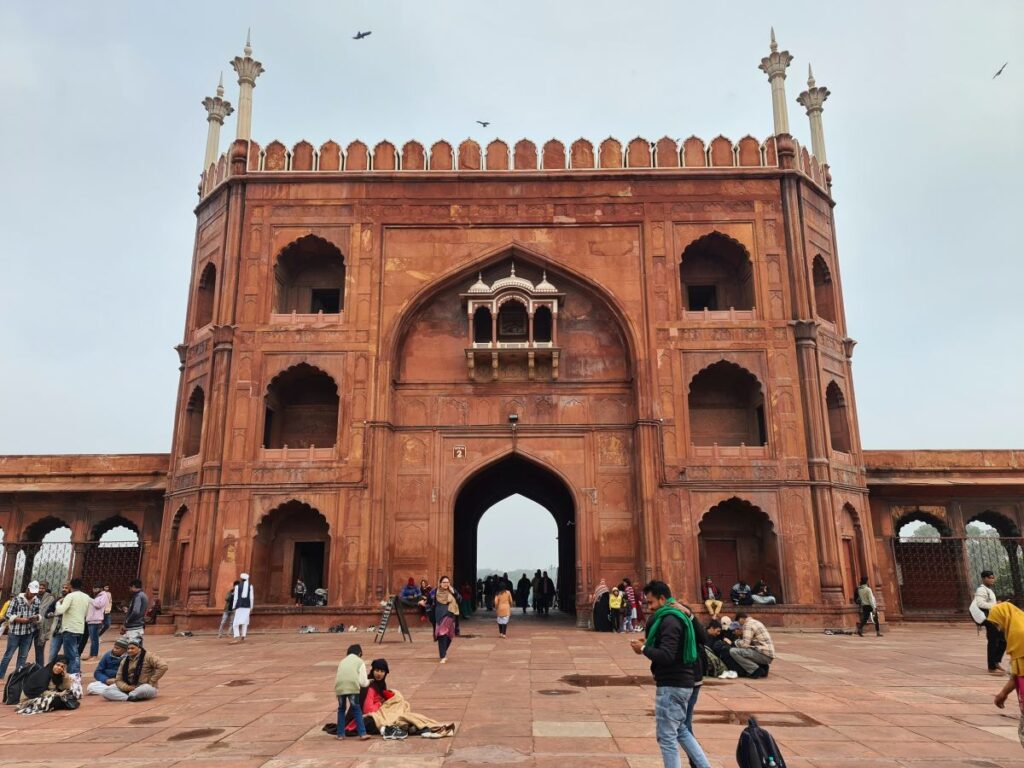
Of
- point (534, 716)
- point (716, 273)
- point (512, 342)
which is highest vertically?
point (716, 273)

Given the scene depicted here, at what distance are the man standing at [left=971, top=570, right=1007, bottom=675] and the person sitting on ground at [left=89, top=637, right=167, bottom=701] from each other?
968 centimetres

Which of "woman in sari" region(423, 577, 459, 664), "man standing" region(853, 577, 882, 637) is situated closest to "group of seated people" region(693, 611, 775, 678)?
"woman in sari" region(423, 577, 459, 664)

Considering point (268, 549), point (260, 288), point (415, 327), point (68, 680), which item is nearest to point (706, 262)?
point (415, 327)

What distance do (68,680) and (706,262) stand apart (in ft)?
57.2

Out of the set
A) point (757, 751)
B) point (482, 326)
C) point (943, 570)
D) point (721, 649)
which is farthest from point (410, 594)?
point (943, 570)

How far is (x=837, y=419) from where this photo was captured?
755 inches

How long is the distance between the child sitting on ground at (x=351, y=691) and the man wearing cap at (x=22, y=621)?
4953mm

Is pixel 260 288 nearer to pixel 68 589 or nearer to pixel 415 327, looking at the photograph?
pixel 415 327

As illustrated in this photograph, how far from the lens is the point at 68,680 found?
316 inches

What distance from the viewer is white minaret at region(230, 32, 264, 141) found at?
2031 centimetres

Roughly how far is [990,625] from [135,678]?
10398 millimetres

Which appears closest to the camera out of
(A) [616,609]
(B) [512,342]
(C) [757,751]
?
(C) [757,751]

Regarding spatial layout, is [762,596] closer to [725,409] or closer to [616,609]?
[616,609]

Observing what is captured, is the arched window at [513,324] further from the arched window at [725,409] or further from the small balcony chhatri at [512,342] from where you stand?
the arched window at [725,409]
